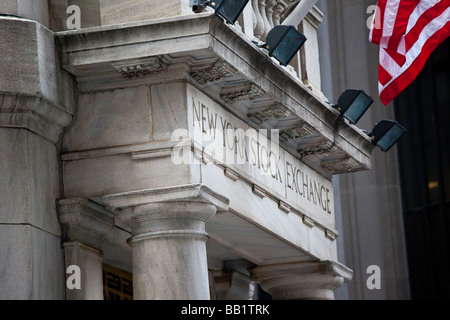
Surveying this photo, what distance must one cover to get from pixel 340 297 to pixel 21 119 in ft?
63.0

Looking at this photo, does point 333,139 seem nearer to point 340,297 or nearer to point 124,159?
point 124,159

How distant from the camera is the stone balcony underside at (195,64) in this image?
1822 centimetres

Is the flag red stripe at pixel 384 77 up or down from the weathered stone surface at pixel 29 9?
down

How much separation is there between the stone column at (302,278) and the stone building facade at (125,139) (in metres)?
2.76

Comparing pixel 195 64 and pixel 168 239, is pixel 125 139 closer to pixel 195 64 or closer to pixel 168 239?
pixel 195 64

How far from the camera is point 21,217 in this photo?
18172 millimetres

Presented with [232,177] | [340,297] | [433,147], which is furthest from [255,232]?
[433,147]

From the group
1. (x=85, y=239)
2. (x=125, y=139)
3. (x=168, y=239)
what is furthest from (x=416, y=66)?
(x=85, y=239)

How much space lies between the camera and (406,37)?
68.2 feet

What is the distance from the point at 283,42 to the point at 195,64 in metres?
1.77

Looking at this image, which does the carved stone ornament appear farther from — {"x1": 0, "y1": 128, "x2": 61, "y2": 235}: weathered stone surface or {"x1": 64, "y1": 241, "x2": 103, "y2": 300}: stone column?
{"x1": 64, "y1": 241, "x2": 103, "y2": 300}: stone column

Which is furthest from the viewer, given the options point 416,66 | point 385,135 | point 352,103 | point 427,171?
point 427,171

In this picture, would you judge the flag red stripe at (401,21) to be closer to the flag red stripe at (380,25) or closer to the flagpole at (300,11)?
the flag red stripe at (380,25)

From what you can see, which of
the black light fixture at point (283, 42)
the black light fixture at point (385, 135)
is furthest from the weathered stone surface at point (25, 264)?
the black light fixture at point (385, 135)
